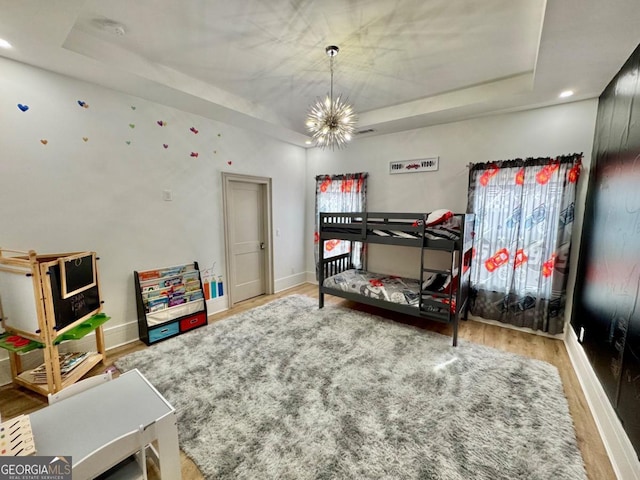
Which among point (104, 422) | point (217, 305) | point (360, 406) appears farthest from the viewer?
point (217, 305)

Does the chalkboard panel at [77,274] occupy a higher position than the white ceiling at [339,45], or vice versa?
the white ceiling at [339,45]

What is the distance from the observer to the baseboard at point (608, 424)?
4.65 ft

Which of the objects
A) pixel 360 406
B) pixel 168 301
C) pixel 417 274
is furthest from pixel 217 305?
pixel 417 274

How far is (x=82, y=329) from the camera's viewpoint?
2.28 m

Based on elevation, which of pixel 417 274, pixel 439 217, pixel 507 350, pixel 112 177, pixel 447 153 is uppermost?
pixel 447 153

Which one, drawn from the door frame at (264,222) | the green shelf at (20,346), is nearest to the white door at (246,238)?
the door frame at (264,222)

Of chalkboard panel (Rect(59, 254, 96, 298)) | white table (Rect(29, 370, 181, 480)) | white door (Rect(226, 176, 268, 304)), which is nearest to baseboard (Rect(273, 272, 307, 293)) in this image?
white door (Rect(226, 176, 268, 304))

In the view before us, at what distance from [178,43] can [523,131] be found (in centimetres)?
373

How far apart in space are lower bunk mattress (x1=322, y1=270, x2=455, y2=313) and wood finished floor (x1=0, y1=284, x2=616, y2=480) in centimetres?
43

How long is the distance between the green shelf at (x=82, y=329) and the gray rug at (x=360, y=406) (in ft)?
1.60

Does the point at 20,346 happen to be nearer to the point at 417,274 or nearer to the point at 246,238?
the point at 246,238

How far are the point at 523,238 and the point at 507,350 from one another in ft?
4.32

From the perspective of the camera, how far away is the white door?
396cm

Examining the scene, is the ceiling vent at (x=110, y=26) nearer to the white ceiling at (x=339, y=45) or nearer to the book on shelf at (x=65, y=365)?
the white ceiling at (x=339, y=45)
